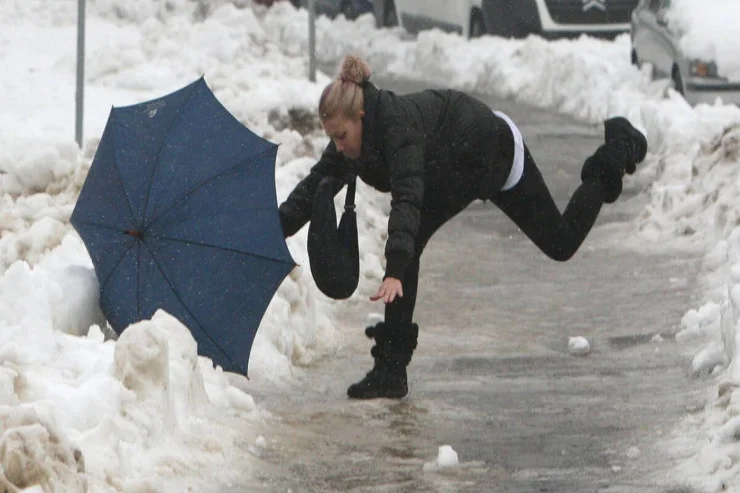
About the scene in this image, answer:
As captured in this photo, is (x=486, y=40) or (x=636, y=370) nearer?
(x=636, y=370)

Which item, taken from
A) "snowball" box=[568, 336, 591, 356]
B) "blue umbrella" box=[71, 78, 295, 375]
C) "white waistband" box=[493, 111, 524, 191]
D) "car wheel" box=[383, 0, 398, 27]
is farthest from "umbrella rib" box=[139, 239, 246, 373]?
"car wheel" box=[383, 0, 398, 27]

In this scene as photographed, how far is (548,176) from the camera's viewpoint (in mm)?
14531

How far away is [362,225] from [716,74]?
18.9 ft

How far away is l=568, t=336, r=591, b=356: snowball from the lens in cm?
850

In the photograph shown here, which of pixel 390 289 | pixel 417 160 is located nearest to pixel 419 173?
pixel 417 160

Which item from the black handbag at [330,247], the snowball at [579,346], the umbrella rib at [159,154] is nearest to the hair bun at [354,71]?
the black handbag at [330,247]

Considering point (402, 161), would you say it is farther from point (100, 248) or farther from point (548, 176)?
point (548, 176)

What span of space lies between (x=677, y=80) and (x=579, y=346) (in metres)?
9.18

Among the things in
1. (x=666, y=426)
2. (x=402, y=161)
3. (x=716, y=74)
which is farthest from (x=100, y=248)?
(x=716, y=74)

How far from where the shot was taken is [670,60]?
57.1ft

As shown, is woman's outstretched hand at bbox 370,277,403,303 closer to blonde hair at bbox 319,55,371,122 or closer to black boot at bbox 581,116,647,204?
blonde hair at bbox 319,55,371,122

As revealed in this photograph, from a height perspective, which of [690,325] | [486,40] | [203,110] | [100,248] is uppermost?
[203,110]

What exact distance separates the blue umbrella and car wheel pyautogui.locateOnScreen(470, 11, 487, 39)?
1753 centimetres

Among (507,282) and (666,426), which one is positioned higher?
(666,426)
